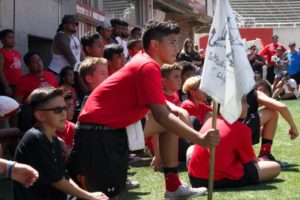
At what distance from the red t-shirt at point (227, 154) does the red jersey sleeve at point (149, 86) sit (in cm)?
158

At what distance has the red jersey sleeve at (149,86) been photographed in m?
4.05

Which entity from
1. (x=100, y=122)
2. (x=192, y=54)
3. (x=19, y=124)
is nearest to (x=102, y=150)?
(x=100, y=122)

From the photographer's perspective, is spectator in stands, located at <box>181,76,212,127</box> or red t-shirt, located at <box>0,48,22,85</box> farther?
red t-shirt, located at <box>0,48,22,85</box>

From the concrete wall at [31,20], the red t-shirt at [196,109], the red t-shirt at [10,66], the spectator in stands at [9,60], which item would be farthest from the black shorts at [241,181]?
the concrete wall at [31,20]

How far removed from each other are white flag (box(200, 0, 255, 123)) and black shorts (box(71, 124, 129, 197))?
75 centimetres

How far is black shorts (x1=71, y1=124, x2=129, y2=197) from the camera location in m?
4.34

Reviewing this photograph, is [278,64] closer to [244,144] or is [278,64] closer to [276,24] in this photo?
[244,144]

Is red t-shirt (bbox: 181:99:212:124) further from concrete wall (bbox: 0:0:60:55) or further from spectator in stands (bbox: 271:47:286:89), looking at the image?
spectator in stands (bbox: 271:47:286:89)

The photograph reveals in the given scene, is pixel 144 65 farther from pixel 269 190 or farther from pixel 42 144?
pixel 269 190

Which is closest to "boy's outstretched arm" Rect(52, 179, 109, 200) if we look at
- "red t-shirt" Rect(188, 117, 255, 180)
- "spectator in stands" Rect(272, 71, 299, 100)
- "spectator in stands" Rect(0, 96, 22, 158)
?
"red t-shirt" Rect(188, 117, 255, 180)

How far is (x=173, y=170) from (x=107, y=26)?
13.1 feet

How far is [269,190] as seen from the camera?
18.7ft

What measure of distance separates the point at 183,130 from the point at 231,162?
6.26 ft

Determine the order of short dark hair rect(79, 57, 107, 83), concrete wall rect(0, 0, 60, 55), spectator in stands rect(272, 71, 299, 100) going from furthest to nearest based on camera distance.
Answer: spectator in stands rect(272, 71, 299, 100) → concrete wall rect(0, 0, 60, 55) → short dark hair rect(79, 57, 107, 83)
